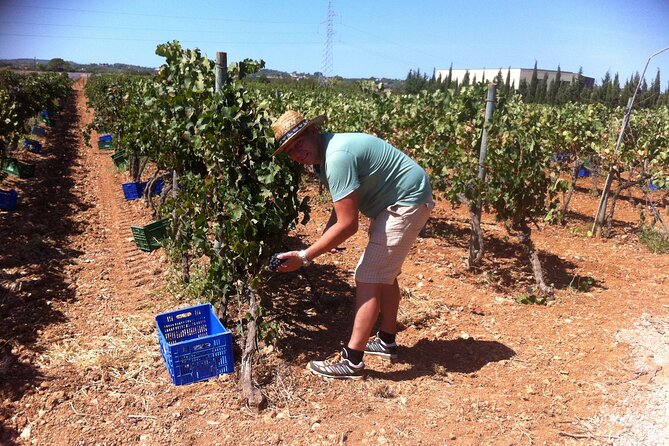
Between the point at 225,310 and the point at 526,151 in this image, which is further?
the point at 526,151

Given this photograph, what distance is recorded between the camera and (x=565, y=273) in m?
5.83

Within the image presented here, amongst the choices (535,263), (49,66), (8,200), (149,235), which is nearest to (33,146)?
(8,200)

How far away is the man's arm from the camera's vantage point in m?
2.77

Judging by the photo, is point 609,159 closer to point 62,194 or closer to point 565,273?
point 565,273

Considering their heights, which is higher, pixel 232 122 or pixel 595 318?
pixel 232 122

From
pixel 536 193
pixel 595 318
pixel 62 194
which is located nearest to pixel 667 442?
pixel 595 318

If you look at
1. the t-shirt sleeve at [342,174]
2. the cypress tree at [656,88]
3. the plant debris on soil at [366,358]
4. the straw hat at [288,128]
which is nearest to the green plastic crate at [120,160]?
the plant debris on soil at [366,358]

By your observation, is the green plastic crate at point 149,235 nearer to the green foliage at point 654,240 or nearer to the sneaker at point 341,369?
the sneaker at point 341,369

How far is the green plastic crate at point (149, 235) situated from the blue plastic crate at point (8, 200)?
2841mm

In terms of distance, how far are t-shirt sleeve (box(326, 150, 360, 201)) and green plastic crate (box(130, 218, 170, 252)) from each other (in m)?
3.70

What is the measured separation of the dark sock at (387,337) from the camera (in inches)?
142

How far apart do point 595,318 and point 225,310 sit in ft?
9.96

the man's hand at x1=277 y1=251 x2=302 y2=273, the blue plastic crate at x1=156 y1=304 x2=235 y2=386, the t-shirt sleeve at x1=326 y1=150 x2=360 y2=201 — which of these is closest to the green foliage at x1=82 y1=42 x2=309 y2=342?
the blue plastic crate at x1=156 y1=304 x2=235 y2=386

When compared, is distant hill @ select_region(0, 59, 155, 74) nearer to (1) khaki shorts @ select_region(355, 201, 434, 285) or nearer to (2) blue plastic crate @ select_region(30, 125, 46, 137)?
(2) blue plastic crate @ select_region(30, 125, 46, 137)
